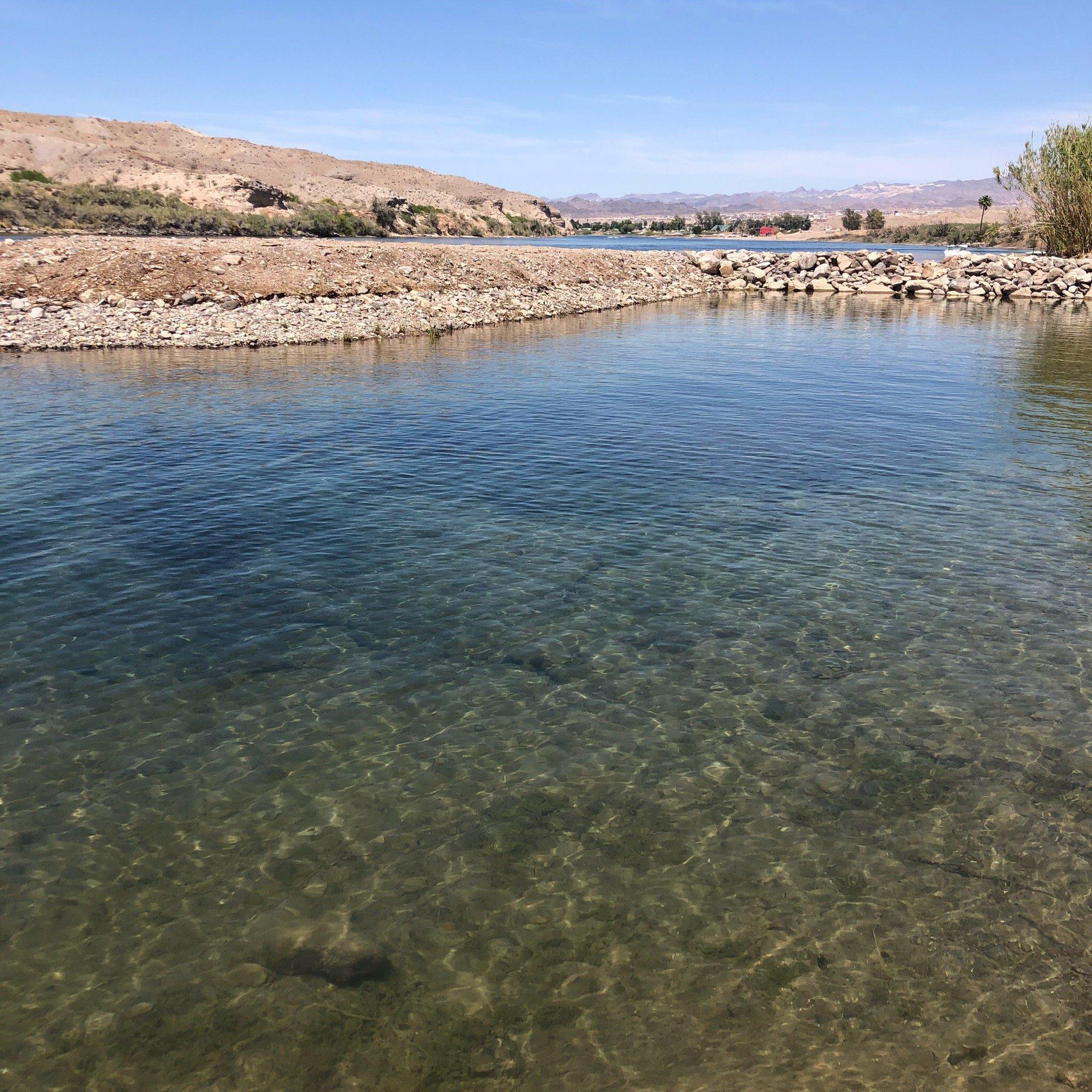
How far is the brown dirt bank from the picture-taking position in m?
35.7

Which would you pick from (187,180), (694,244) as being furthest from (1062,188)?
(187,180)

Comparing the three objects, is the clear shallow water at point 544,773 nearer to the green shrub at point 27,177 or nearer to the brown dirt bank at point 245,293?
the brown dirt bank at point 245,293

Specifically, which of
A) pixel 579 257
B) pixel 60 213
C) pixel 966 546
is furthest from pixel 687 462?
pixel 60 213

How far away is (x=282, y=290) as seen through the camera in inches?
1668

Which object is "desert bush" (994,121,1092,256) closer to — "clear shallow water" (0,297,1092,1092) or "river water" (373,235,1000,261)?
"river water" (373,235,1000,261)

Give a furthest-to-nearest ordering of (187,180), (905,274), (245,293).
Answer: (187,180) → (905,274) → (245,293)

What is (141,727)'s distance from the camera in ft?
31.5

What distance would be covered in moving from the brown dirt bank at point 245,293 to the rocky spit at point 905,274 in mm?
28151

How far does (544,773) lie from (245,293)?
39115mm

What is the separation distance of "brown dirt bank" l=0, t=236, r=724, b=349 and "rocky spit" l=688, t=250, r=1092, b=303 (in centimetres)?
2815

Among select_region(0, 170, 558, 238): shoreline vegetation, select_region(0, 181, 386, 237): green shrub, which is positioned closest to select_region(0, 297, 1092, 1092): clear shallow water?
select_region(0, 170, 558, 238): shoreline vegetation

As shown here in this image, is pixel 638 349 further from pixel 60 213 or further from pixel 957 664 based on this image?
pixel 60 213

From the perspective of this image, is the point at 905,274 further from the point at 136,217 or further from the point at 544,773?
the point at 136,217

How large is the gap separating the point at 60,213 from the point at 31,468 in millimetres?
96431
